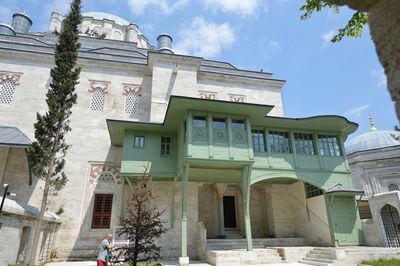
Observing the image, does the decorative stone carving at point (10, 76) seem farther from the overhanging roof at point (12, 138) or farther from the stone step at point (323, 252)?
the stone step at point (323, 252)

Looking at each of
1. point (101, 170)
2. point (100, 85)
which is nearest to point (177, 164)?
point (101, 170)

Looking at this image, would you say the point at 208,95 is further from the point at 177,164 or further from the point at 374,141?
the point at 374,141

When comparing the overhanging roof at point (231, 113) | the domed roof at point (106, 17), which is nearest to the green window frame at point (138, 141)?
the overhanging roof at point (231, 113)

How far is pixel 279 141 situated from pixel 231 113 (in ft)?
10.6

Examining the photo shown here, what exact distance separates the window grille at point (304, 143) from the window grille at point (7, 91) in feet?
52.1

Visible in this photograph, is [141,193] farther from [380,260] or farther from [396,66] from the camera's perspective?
[380,260]

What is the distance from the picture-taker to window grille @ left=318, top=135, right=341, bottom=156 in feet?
42.8

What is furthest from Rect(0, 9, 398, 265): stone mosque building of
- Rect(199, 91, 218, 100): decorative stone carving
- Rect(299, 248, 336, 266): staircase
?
Rect(299, 248, 336, 266): staircase

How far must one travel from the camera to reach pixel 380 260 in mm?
9195

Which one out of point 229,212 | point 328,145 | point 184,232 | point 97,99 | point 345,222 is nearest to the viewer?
point 184,232

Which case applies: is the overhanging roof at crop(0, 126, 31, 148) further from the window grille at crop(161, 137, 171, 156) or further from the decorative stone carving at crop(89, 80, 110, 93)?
the window grille at crop(161, 137, 171, 156)

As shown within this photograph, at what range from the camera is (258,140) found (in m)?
12.6

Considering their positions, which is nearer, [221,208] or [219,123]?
[219,123]

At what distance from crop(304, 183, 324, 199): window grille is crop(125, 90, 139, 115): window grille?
1095 centimetres
